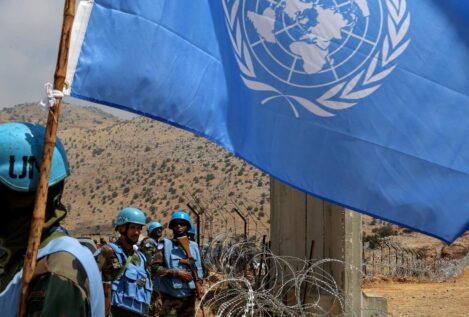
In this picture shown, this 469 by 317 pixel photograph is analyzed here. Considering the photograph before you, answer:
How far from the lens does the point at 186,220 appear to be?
860 centimetres

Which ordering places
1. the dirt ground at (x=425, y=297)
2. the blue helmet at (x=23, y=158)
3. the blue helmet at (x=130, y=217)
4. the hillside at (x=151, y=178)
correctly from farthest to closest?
the hillside at (x=151, y=178) → the dirt ground at (x=425, y=297) → the blue helmet at (x=130, y=217) → the blue helmet at (x=23, y=158)

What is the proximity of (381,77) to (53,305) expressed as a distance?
2855 mm

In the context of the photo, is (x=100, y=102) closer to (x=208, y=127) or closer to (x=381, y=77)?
(x=208, y=127)

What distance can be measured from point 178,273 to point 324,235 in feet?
6.66

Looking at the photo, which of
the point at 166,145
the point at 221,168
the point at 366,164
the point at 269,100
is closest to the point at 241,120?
→ the point at 269,100

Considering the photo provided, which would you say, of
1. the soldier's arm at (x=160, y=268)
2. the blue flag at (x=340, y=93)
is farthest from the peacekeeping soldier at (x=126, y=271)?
the blue flag at (x=340, y=93)

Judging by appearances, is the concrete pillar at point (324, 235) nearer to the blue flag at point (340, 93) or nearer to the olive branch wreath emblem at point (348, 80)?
the blue flag at point (340, 93)

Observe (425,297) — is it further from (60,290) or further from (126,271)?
(60,290)

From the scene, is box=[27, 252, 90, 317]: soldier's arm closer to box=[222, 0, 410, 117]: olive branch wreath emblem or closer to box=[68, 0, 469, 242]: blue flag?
box=[68, 0, 469, 242]: blue flag

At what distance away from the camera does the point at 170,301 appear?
27.6 ft

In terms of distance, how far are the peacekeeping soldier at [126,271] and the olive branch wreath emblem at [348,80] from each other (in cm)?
291

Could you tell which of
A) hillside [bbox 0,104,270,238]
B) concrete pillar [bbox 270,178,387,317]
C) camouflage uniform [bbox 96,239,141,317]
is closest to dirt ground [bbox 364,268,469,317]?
concrete pillar [bbox 270,178,387,317]

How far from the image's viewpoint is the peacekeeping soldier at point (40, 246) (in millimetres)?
1913

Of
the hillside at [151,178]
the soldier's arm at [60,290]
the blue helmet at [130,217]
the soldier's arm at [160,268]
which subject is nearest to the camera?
the soldier's arm at [60,290]
